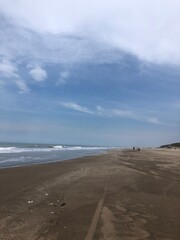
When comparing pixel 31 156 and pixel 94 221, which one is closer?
pixel 94 221

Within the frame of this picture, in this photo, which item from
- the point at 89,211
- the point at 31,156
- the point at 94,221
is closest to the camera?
the point at 94,221

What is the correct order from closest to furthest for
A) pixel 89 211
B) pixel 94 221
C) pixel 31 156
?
pixel 94 221, pixel 89 211, pixel 31 156

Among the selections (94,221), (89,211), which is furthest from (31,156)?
(94,221)

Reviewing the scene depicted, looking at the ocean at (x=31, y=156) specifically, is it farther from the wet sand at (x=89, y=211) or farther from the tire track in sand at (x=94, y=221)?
the tire track in sand at (x=94, y=221)

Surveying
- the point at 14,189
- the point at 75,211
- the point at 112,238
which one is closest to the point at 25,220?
the point at 75,211

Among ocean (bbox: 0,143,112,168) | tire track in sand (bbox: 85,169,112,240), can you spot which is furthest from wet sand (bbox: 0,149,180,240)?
ocean (bbox: 0,143,112,168)

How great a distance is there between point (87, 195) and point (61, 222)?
352 cm

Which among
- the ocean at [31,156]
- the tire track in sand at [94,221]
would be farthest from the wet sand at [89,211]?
the ocean at [31,156]

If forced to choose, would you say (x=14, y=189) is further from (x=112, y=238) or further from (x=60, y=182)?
(x=112, y=238)

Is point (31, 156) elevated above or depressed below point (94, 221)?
Result: above

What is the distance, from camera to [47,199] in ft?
33.3

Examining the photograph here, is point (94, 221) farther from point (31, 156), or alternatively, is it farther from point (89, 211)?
point (31, 156)

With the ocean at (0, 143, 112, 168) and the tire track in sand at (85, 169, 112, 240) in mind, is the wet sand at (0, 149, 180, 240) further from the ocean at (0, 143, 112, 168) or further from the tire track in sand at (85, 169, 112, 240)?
the ocean at (0, 143, 112, 168)

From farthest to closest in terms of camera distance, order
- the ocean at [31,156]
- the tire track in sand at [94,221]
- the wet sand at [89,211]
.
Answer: the ocean at [31,156] < the wet sand at [89,211] < the tire track in sand at [94,221]
